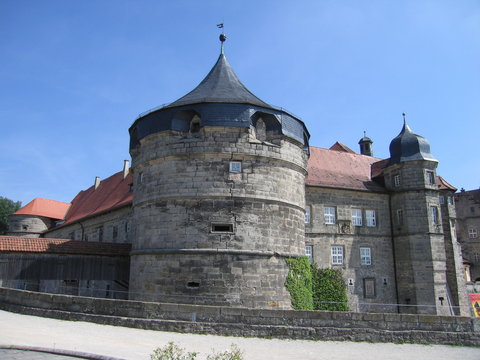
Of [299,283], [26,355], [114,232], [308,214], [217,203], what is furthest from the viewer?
[114,232]

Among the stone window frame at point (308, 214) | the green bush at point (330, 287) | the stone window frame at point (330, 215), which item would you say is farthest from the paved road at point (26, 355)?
the stone window frame at point (330, 215)

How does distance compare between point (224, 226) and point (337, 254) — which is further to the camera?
point (337, 254)

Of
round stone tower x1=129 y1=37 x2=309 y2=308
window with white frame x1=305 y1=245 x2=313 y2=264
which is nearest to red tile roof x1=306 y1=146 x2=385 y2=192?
window with white frame x1=305 y1=245 x2=313 y2=264

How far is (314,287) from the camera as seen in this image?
65.4 feet

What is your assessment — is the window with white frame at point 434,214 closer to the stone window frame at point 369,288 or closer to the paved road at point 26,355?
the stone window frame at point 369,288

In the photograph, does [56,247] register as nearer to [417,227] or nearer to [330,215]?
[330,215]

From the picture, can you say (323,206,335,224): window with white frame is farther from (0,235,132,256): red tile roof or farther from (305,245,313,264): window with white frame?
(0,235,132,256): red tile roof

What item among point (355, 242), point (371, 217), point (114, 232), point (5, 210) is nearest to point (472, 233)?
point (371, 217)

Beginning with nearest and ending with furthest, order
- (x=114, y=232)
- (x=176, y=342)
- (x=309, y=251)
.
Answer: (x=176, y=342) < (x=309, y=251) < (x=114, y=232)

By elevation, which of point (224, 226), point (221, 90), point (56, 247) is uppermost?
point (221, 90)

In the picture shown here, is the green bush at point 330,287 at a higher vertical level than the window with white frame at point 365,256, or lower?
lower

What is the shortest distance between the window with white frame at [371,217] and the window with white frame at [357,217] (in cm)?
43

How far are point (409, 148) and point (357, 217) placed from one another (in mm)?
4926

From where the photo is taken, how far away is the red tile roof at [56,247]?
1573 centimetres
